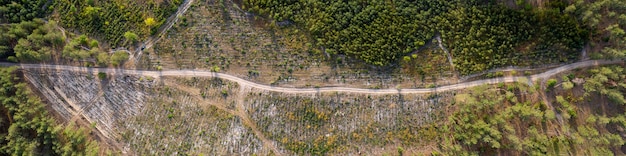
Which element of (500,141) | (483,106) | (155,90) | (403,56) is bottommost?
(500,141)

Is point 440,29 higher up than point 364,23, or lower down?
lower down

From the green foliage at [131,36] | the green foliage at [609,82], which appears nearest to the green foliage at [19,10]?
the green foliage at [131,36]

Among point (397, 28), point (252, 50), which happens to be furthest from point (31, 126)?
point (397, 28)

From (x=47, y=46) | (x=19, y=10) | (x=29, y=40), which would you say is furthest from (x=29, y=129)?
(x=19, y=10)

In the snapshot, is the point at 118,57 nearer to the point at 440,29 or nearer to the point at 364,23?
the point at 364,23

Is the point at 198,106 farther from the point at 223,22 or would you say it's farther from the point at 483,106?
the point at 483,106

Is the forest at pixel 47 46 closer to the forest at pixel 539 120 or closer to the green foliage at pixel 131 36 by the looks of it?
the green foliage at pixel 131 36

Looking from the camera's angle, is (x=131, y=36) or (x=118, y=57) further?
(x=131, y=36)
